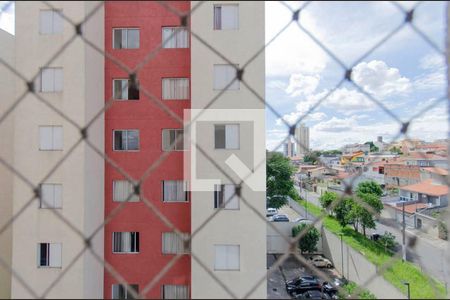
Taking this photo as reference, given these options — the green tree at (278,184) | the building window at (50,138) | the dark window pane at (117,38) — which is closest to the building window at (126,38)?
the dark window pane at (117,38)

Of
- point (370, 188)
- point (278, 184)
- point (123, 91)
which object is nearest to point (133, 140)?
point (123, 91)

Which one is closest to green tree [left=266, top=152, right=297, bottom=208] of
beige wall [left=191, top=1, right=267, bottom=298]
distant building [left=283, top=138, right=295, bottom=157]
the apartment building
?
the apartment building

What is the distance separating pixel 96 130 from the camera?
4.31ft

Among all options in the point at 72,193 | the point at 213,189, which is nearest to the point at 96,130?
the point at 72,193

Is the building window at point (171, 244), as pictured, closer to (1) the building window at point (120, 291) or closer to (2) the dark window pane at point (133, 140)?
(1) the building window at point (120, 291)

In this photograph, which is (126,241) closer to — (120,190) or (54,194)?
(120,190)

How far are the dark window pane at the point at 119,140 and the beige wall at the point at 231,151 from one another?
62cm

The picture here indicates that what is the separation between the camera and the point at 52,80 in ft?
5.17

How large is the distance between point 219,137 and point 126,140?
2.41 ft

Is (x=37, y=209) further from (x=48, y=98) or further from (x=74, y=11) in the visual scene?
(x=74, y=11)

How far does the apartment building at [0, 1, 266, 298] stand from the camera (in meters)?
1.36

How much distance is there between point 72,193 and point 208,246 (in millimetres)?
693

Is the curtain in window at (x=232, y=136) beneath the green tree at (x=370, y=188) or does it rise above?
above

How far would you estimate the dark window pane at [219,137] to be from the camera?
165 centimetres
